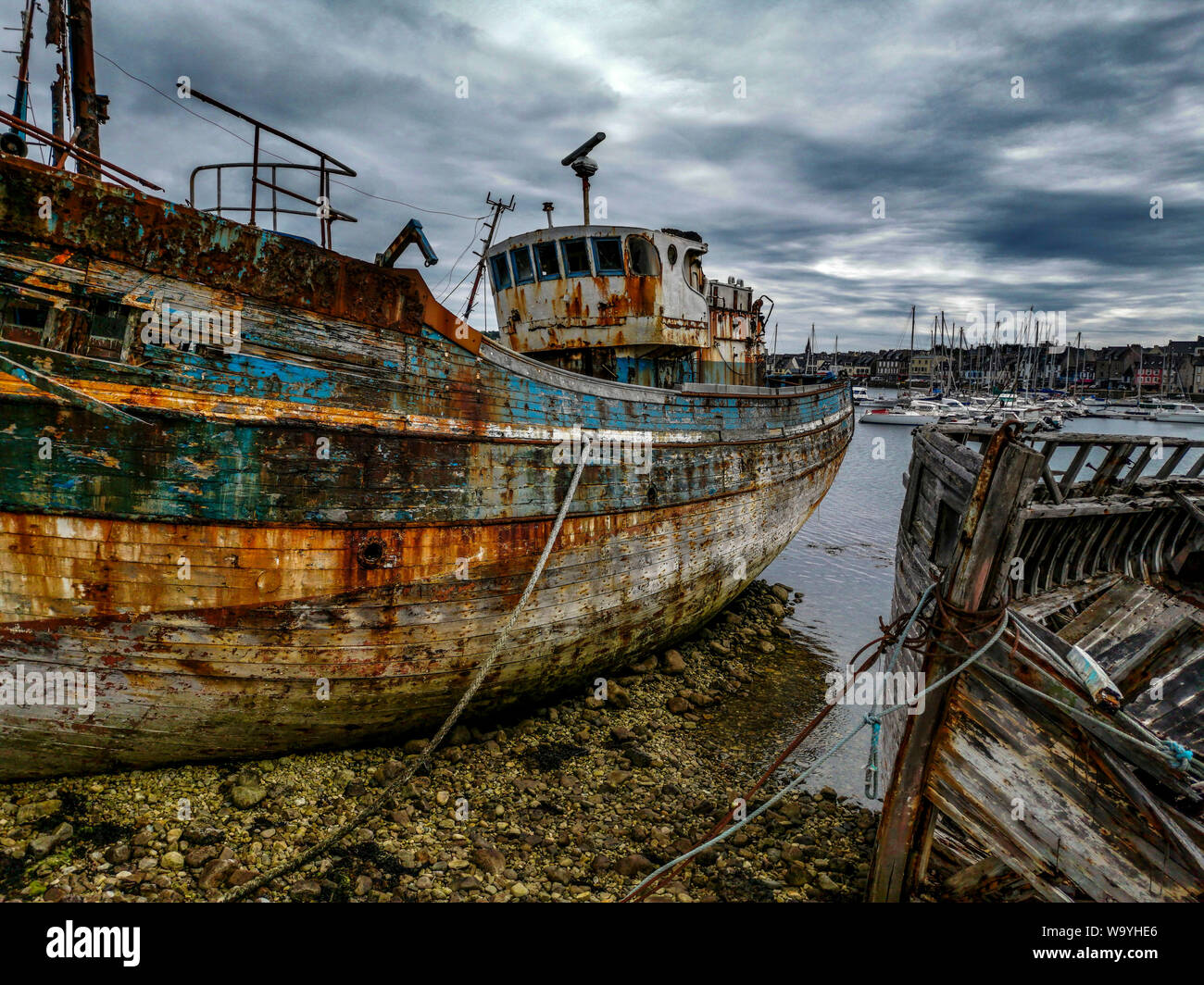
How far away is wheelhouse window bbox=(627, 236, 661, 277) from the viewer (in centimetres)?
957

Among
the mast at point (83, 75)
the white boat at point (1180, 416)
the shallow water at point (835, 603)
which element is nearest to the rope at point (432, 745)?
the shallow water at point (835, 603)

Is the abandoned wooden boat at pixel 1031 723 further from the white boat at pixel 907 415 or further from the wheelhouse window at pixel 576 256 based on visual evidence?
the white boat at pixel 907 415

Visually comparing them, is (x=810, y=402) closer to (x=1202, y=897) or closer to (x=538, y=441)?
(x=538, y=441)

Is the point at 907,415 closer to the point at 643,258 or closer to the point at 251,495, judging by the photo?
the point at 643,258

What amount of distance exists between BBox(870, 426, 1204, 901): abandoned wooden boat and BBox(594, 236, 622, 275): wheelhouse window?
Result: 574 cm

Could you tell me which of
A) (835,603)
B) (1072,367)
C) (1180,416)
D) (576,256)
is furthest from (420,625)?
(1072,367)

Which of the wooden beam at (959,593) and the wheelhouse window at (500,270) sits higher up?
the wheelhouse window at (500,270)

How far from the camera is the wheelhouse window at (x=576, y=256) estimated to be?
955cm

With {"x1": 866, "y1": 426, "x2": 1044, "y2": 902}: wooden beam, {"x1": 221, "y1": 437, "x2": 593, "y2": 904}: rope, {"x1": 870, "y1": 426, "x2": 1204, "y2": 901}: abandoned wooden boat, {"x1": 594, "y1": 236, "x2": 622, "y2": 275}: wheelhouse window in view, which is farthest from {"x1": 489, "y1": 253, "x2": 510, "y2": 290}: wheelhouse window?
{"x1": 866, "y1": 426, "x2": 1044, "y2": 902}: wooden beam

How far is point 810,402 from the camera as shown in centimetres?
1326

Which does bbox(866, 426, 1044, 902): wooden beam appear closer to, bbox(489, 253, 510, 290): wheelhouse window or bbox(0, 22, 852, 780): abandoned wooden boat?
bbox(0, 22, 852, 780): abandoned wooden boat

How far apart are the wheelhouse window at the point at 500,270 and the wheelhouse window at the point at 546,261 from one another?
681mm
